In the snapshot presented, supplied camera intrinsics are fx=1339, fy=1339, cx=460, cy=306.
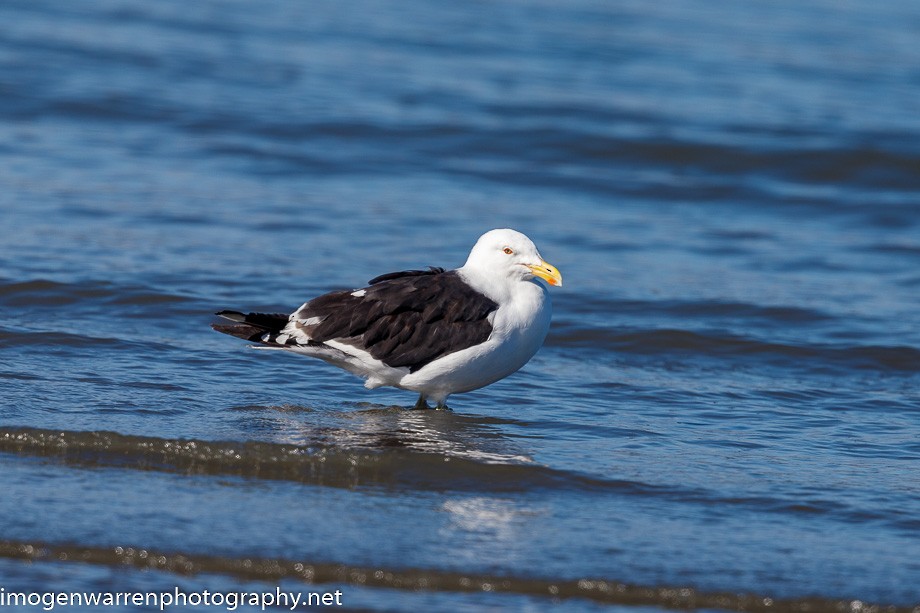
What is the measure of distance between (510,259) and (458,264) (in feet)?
14.7

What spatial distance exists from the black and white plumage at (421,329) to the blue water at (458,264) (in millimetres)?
349

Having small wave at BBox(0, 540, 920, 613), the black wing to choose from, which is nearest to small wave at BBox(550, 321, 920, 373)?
the black wing

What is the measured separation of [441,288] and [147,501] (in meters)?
2.62

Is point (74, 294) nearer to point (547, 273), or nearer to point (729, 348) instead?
point (547, 273)

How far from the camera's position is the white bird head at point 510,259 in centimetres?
848

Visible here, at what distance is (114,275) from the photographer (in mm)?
11398

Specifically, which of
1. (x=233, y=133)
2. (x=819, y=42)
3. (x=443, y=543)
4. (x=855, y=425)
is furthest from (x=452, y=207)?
(x=819, y=42)

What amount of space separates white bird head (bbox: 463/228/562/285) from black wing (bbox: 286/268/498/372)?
0.28 metres

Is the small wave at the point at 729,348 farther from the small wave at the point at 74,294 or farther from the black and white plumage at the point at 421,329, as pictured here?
the small wave at the point at 74,294

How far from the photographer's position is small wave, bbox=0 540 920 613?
223 inches

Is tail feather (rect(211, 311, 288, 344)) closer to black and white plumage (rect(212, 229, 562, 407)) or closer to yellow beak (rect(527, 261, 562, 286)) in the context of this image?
black and white plumage (rect(212, 229, 562, 407))

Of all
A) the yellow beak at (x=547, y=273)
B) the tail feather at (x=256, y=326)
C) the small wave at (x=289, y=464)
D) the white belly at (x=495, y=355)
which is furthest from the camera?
the yellow beak at (x=547, y=273)

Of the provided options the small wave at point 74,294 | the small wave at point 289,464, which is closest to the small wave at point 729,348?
the small wave at point 74,294

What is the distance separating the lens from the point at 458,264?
1296 cm
